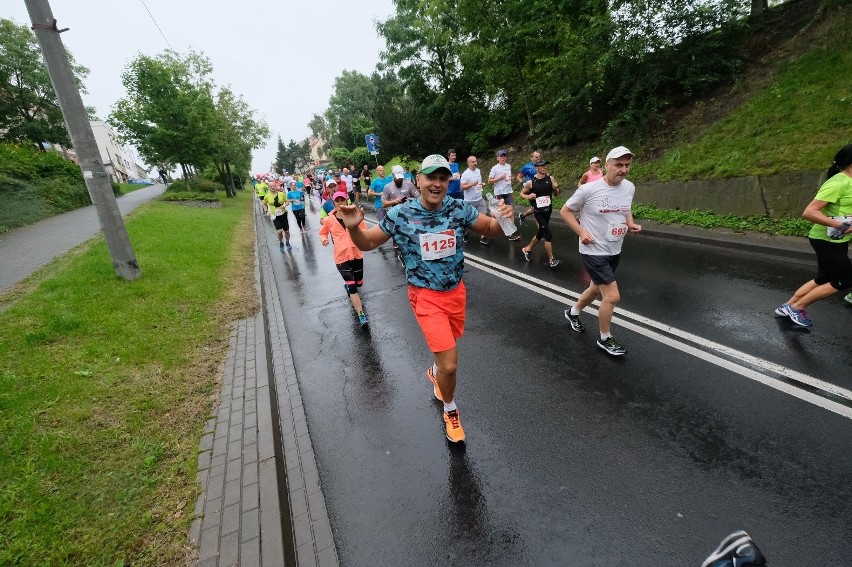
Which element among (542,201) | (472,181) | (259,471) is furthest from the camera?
(472,181)

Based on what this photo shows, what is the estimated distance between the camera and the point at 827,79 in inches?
368

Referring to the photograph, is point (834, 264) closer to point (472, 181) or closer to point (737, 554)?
point (737, 554)

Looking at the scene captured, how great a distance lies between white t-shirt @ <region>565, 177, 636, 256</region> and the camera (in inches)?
161

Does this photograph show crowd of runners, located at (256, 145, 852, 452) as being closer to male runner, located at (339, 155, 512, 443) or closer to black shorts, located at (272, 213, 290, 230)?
male runner, located at (339, 155, 512, 443)

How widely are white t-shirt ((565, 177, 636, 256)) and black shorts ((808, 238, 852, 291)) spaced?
6.56 ft

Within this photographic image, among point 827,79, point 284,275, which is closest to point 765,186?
point 827,79

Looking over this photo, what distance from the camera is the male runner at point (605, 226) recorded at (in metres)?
4.10

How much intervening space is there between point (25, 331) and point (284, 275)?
4923mm

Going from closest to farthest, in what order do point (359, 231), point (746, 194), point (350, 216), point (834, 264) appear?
point (350, 216) → point (359, 231) → point (834, 264) → point (746, 194)

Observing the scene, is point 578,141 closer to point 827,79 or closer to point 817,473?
point 827,79

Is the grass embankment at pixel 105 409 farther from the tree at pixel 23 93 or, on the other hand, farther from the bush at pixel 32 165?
the tree at pixel 23 93

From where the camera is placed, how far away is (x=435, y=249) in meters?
3.04

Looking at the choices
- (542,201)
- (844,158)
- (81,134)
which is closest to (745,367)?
(844,158)

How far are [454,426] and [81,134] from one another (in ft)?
26.0
